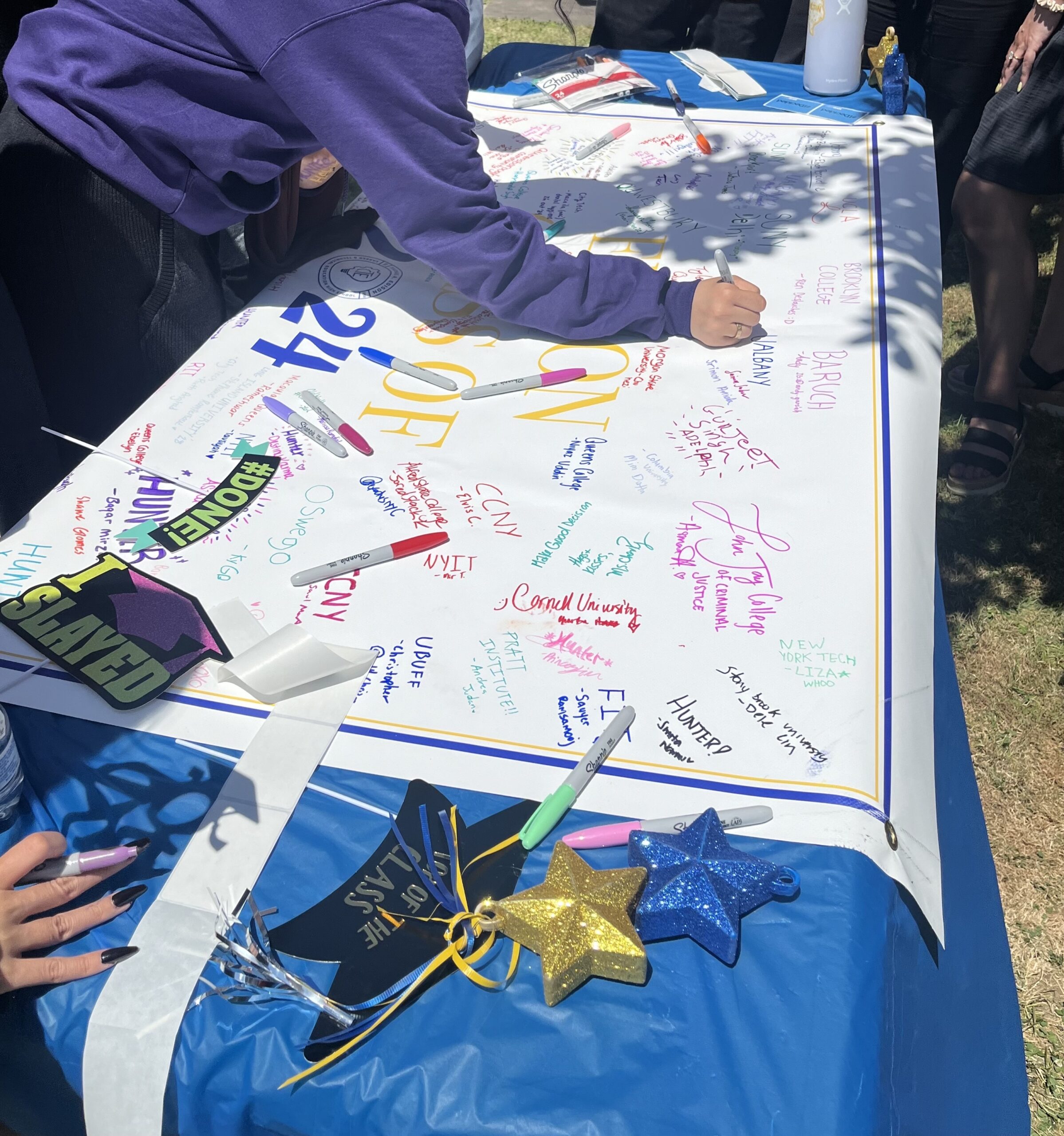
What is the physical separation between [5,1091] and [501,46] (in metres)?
2.25

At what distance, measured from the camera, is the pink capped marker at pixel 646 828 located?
2.48ft

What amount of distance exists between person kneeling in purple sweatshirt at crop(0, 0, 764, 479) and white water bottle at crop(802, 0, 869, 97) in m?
0.90

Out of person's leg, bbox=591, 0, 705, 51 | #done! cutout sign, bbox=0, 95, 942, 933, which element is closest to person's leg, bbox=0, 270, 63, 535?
#done! cutout sign, bbox=0, 95, 942, 933

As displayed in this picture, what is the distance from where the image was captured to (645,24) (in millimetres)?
2570

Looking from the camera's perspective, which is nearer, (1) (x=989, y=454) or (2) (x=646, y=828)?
(2) (x=646, y=828)

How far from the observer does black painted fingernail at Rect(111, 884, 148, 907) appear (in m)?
0.73

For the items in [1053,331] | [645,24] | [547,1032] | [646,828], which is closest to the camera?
[547,1032]

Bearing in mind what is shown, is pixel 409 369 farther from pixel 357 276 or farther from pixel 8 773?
pixel 8 773

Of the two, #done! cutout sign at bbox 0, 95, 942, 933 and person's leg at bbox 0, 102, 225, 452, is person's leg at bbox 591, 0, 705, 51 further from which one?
person's leg at bbox 0, 102, 225, 452

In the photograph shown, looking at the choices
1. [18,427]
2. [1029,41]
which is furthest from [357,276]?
[1029,41]

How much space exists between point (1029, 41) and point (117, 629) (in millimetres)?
2165

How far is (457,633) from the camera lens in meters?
0.93

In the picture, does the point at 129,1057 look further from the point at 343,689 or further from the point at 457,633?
the point at 457,633

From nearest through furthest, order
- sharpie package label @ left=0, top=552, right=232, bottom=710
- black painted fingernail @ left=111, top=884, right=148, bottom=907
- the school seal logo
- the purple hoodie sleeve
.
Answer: black painted fingernail @ left=111, top=884, right=148, bottom=907, sharpie package label @ left=0, top=552, right=232, bottom=710, the purple hoodie sleeve, the school seal logo
